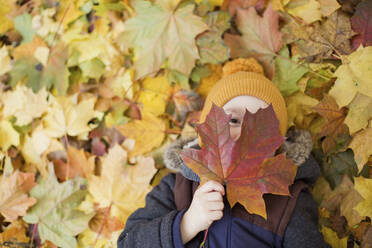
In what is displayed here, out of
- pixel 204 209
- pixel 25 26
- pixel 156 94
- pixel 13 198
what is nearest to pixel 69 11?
pixel 25 26

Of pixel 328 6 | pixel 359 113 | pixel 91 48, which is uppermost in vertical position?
pixel 328 6

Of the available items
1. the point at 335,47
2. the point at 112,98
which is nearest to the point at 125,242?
the point at 112,98

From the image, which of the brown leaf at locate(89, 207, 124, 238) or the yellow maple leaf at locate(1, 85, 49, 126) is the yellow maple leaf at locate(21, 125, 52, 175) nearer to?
the yellow maple leaf at locate(1, 85, 49, 126)

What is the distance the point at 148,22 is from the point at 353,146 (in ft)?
2.73

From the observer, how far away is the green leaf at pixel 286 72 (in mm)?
1138

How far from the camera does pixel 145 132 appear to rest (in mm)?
1316

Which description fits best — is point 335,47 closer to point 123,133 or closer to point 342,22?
point 342,22

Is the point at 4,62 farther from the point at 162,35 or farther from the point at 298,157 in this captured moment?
the point at 298,157

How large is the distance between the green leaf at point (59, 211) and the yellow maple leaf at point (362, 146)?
99cm

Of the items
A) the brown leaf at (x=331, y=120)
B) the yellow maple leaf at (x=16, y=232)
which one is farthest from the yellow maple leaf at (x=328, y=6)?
the yellow maple leaf at (x=16, y=232)

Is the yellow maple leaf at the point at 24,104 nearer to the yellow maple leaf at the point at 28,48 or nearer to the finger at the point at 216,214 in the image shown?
the yellow maple leaf at the point at 28,48

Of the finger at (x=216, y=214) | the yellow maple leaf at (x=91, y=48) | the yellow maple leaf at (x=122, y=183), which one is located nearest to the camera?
the finger at (x=216, y=214)

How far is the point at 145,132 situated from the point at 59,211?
1.54ft

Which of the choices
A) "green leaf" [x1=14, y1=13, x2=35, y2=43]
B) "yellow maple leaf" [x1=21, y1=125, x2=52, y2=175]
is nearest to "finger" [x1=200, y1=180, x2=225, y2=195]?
"yellow maple leaf" [x1=21, y1=125, x2=52, y2=175]
